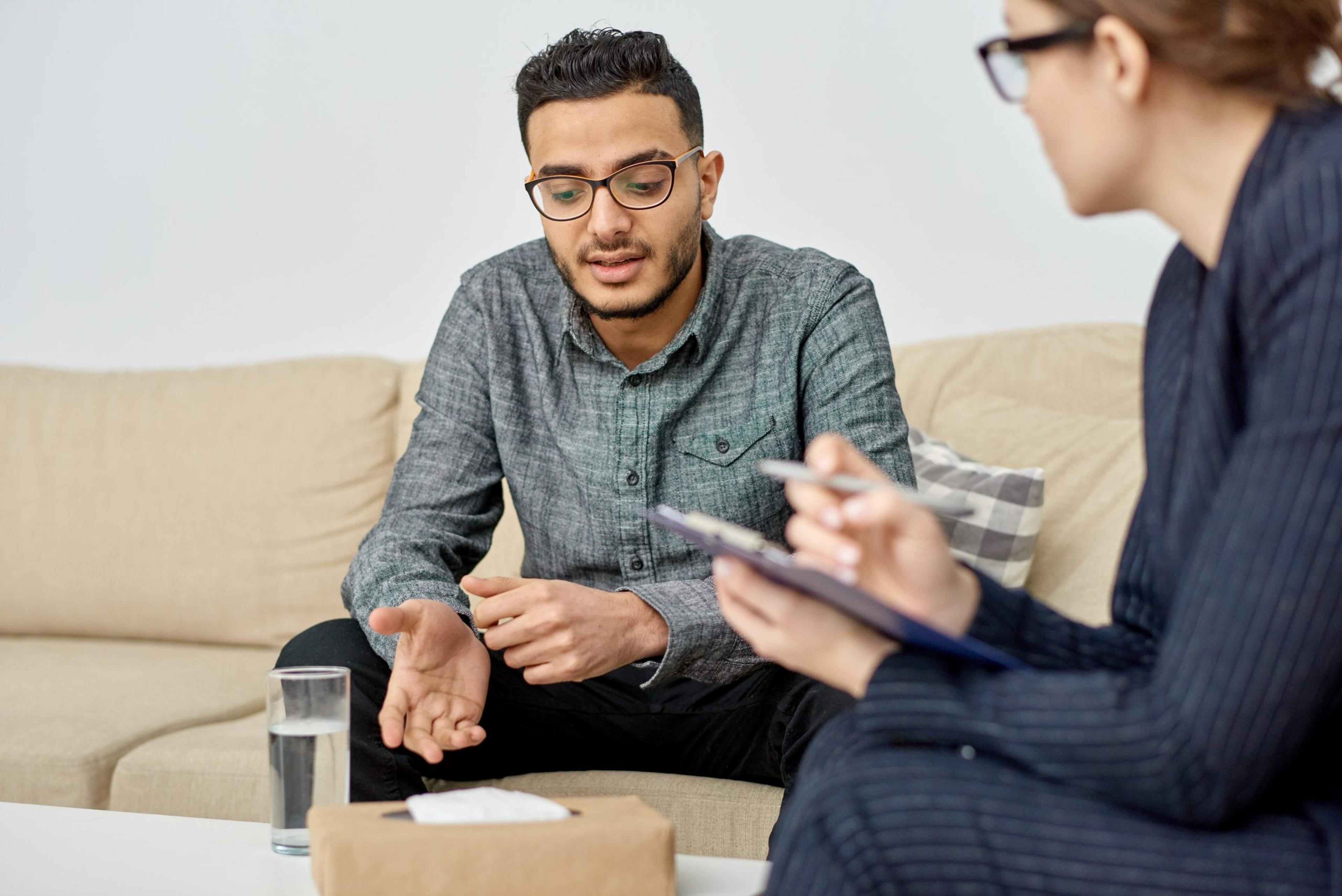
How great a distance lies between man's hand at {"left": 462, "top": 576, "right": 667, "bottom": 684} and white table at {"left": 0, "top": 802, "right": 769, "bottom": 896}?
0.75 feet

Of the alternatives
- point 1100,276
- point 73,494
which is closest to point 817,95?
point 1100,276

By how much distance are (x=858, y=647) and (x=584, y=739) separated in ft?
2.66

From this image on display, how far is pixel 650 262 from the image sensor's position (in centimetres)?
154

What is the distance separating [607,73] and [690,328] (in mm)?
331

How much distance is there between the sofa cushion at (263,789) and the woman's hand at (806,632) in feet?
2.37

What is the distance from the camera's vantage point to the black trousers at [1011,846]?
70cm

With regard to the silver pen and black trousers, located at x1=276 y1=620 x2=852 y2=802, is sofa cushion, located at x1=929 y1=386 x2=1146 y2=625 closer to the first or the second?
black trousers, located at x1=276 y1=620 x2=852 y2=802

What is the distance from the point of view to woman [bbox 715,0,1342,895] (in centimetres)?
67

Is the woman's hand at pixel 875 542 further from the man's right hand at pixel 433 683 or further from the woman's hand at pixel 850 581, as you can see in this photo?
the man's right hand at pixel 433 683

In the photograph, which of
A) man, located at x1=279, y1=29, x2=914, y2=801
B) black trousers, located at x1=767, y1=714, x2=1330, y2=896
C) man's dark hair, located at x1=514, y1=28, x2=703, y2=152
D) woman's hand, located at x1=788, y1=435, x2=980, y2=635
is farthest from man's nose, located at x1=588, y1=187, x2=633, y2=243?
black trousers, located at x1=767, y1=714, x2=1330, y2=896

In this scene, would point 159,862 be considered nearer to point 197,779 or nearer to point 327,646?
point 327,646

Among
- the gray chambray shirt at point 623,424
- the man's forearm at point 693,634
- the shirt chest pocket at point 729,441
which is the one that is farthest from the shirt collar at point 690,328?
the man's forearm at point 693,634

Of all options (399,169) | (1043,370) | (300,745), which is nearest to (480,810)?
(300,745)

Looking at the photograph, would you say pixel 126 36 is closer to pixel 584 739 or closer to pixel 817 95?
pixel 817 95
